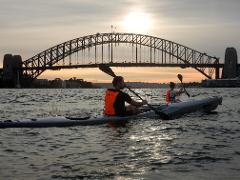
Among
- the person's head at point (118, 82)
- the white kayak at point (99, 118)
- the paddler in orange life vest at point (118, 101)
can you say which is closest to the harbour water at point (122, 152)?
the white kayak at point (99, 118)

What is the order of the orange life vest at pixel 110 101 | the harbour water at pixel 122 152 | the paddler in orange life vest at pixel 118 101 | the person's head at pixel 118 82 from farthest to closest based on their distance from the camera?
the orange life vest at pixel 110 101, the paddler in orange life vest at pixel 118 101, the person's head at pixel 118 82, the harbour water at pixel 122 152

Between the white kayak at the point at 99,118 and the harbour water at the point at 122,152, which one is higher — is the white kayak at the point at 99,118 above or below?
above

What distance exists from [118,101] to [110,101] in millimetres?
262

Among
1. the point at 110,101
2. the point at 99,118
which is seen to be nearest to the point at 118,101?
the point at 110,101

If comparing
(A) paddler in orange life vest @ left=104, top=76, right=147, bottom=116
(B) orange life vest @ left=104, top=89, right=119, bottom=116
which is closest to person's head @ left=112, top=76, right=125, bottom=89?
(A) paddler in orange life vest @ left=104, top=76, right=147, bottom=116

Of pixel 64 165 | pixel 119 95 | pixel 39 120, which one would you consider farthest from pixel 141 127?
pixel 64 165

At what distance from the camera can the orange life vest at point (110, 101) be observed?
15.0 m

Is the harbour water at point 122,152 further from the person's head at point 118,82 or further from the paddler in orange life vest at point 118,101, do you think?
the person's head at point 118,82

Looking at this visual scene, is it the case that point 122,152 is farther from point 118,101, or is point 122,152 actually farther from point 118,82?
point 118,101

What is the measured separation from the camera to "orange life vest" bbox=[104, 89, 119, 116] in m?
15.0

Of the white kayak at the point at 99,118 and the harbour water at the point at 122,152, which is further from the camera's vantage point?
the white kayak at the point at 99,118

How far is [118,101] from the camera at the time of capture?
15.2 meters

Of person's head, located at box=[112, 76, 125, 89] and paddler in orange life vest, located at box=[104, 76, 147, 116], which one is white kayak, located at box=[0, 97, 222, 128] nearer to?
paddler in orange life vest, located at box=[104, 76, 147, 116]

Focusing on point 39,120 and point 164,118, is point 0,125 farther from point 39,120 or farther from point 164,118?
point 164,118
